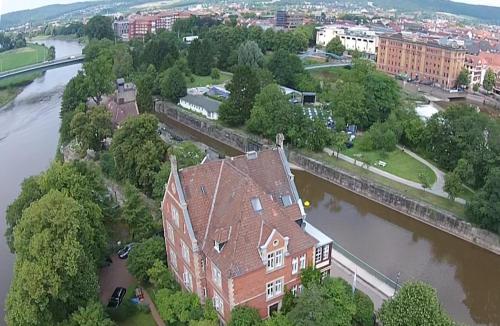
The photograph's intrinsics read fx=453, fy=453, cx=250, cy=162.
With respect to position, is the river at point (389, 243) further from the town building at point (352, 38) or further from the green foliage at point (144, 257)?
the town building at point (352, 38)

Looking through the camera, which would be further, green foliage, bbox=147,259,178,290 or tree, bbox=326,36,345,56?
tree, bbox=326,36,345,56

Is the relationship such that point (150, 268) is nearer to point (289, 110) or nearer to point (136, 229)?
point (136, 229)

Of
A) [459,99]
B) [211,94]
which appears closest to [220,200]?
[211,94]

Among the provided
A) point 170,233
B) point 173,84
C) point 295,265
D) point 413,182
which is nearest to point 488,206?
point 413,182

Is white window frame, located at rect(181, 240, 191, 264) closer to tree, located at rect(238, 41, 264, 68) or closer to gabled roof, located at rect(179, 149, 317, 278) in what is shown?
→ gabled roof, located at rect(179, 149, 317, 278)

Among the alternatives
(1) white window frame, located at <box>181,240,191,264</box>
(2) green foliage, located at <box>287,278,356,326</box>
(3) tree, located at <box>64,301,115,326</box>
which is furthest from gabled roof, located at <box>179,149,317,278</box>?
(3) tree, located at <box>64,301,115,326</box>

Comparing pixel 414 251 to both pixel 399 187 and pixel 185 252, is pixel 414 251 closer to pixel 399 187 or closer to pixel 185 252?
pixel 399 187
